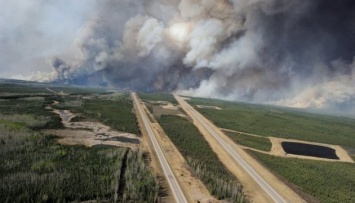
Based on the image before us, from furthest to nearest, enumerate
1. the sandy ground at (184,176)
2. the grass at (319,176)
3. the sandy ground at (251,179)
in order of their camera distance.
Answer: the grass at (319,176) → the sandy ground at (251,179) → the sandy ground at (184,176)

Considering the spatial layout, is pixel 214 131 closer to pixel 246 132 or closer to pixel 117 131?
pixel 246 132

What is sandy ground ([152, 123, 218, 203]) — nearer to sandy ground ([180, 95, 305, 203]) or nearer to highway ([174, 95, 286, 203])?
sandy ground ([180, 95, 305, 203])

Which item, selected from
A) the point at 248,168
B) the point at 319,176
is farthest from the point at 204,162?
the point at 319,176

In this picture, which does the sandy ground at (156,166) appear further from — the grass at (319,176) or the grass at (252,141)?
the grass at (252,141)

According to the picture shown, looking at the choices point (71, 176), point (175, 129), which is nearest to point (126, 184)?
point (71, 176)

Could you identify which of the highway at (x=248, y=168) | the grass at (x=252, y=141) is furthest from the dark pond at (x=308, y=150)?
the highway at (x=248, y=168)

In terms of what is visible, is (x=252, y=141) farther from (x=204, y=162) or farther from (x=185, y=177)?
(x=185, y=177)
